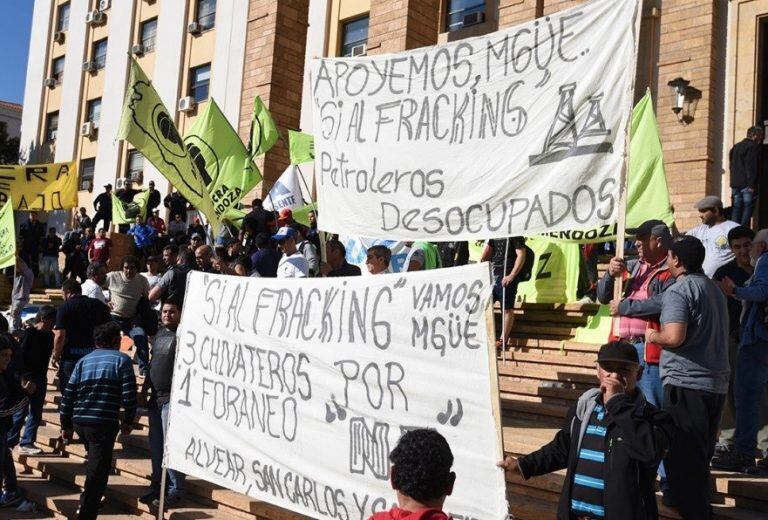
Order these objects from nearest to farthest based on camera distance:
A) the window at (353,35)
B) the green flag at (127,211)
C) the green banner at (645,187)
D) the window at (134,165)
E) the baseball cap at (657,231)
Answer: the baseball cap at (657,231), the green banner at (645,187), the green flag at (127,211), the window at (353,35), the window at (134,165)

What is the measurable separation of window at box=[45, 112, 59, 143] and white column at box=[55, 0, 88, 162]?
123 centimetres

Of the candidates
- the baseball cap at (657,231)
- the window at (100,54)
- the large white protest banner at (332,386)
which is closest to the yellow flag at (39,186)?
Answer: the large white protest banner at (332,386)

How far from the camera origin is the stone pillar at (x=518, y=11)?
15.7 metres

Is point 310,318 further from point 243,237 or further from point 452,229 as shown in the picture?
point 243,237

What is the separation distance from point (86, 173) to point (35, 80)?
6682mm

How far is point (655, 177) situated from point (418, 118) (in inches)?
180

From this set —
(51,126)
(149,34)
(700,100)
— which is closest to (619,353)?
(700,100)

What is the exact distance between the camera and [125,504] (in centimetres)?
725

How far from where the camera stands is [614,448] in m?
3.65

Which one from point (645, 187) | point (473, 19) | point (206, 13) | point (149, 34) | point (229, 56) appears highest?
point (149, 34)

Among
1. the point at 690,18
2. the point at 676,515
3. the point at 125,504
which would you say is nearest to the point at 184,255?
the point at 125,504

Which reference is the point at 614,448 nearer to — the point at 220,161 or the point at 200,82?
the point at 220,161

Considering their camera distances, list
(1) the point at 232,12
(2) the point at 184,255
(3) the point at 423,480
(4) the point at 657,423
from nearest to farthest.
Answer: (3) the point at 423,480
(4) the point at 657,423
(2) the point at 184,255
(1) the point at 232,12

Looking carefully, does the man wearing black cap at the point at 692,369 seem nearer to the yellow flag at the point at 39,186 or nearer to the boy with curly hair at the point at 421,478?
the boy with curly hair at the point at 421,478
